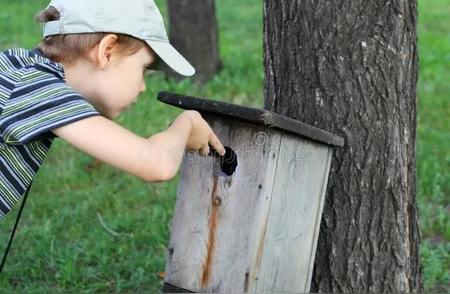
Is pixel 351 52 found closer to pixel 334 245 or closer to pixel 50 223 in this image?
pixel 334 245

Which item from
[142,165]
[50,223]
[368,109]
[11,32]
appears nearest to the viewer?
[142,165]

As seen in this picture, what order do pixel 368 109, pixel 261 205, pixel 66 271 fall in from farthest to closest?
pixel 66 271 < pixel 368 109 < pixel 261 205

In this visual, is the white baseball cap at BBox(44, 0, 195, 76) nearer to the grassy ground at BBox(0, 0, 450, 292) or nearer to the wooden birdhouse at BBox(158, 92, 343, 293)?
the wooden birdhouse at BBox(158, 92, 343, 293)

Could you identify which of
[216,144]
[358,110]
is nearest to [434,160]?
[358,110]

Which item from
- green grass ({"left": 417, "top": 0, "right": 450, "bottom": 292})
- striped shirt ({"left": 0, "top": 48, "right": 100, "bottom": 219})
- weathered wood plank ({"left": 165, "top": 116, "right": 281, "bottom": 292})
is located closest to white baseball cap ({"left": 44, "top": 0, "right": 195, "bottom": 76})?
striped shirt ({"left": 0, "top": 48, "right": 100, "bottom": 219})

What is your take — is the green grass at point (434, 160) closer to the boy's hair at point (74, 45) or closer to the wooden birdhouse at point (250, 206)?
the wooden birdhouse at point (250, 206)

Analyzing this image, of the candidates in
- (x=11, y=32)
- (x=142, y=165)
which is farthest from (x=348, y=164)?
(x=11, y=32)

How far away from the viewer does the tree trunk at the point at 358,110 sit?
292 centimetres

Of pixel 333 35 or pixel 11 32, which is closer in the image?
pixel 333 35

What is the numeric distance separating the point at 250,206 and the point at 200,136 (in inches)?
12.7

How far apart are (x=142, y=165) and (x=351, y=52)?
36.6 inches

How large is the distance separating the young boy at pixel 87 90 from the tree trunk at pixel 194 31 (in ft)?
16.9

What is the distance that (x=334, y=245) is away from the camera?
3.08 meters

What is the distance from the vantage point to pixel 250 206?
278 cm
